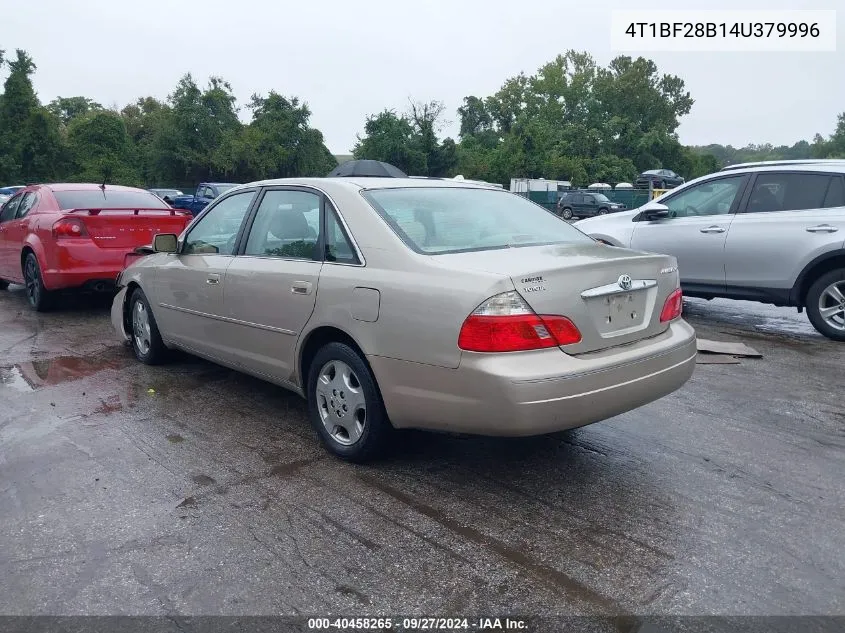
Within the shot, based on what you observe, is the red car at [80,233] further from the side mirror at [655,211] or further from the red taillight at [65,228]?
the side mirror at [655,211]

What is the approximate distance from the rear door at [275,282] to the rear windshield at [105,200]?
14.8ft

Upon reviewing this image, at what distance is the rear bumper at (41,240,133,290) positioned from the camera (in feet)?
26.3

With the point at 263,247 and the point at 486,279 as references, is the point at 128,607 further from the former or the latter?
the point at 263,247

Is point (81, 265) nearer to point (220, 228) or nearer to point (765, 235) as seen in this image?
point (220, 228)

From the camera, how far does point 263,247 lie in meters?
4.67

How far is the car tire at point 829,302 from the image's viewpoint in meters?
6.96

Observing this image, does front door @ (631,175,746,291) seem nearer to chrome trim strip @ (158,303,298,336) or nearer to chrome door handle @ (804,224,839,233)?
chrome door handle @ (804,224,839,233)

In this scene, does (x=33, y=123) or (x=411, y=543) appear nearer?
(x=411, y=543)

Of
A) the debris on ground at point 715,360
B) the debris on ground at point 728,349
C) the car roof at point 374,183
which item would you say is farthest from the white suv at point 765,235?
the car roof at point 374,183

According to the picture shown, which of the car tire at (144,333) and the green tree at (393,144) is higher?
the green tree at (393,144)

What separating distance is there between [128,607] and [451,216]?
8.40ft

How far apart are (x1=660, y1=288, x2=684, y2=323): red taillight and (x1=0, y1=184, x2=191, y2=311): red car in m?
6.16

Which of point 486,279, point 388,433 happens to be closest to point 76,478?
point 388,433

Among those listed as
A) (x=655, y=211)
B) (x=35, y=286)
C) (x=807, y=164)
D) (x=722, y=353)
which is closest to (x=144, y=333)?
(x=35, y=286)
